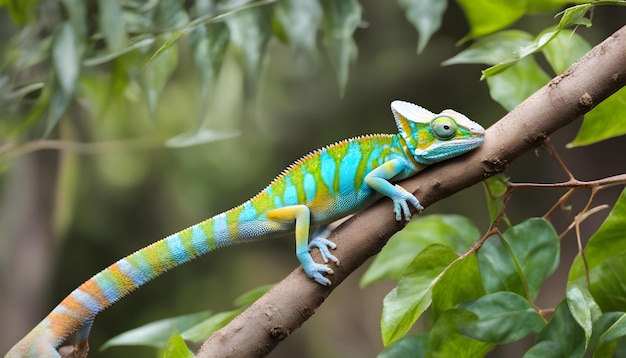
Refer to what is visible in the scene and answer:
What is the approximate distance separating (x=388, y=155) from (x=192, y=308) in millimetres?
3160

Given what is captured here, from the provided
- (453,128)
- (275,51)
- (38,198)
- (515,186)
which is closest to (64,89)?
(453,128)

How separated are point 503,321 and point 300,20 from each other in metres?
0.83

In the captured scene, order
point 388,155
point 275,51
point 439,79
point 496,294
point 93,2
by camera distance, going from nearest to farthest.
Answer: point 496,294 < point 388,155 < point 93,2 < point 439,79 < point 275,51

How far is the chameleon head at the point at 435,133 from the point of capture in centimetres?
110

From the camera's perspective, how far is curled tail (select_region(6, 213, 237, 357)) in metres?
1.11

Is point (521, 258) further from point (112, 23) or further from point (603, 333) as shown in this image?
point (112, 23)

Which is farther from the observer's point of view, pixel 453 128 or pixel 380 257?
pixel 380 257

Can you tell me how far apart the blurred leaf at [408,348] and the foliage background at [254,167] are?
87.1 inches

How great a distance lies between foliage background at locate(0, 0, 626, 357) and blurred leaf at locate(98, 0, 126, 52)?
1712 mm

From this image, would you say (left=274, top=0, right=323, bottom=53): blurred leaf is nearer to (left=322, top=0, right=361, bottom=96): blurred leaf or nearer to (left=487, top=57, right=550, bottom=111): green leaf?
(left=322, top=0, right=361, bottom=96): blurred leaf

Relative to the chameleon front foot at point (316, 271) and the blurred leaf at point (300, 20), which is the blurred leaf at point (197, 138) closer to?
the blurred leaf at point (300, 20)

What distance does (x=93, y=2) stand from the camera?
2.17m

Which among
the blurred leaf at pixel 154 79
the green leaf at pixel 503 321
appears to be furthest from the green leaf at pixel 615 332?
the blurred leaf at pixel 154 79

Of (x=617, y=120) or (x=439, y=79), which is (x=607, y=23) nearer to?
(x=439, y=79)
